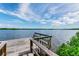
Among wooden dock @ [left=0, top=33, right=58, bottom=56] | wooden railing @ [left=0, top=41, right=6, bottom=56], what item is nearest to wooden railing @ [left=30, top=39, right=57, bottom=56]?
wooden dock @ [left=0, top=33, right=58, bottom=56]

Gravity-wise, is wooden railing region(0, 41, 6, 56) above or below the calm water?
below

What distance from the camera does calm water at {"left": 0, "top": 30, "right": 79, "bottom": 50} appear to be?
161cm

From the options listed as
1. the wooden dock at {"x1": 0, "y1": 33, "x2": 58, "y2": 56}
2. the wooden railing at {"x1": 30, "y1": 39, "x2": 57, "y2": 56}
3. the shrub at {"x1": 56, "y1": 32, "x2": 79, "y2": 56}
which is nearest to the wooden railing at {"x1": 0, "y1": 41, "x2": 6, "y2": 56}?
the wooden dock at {"x1": 0, "y1": 33, "x2": 58, "y2": 56}

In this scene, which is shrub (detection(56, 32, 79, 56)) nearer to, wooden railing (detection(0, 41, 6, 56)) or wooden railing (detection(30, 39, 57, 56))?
wooden railing (detection(30, 39, 57, 56))

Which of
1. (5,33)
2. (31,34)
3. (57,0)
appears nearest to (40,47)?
(31,34)

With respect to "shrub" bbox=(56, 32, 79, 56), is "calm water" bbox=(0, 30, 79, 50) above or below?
above

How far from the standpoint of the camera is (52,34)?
1.63m

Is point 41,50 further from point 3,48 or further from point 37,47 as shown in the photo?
point 3,48

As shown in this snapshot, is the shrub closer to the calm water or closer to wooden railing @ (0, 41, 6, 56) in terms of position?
the calm water

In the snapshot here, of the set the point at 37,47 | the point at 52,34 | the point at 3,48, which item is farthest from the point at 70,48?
the point at 3,48

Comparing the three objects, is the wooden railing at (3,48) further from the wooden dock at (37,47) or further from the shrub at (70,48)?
the shrub at (70,48)

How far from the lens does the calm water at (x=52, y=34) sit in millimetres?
1610

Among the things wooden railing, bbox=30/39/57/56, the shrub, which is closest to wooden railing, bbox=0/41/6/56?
wooden railing, bbox=30/39/57/56

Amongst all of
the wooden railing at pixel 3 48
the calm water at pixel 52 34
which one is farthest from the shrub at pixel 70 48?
the wooden railing at pixel 3 48
